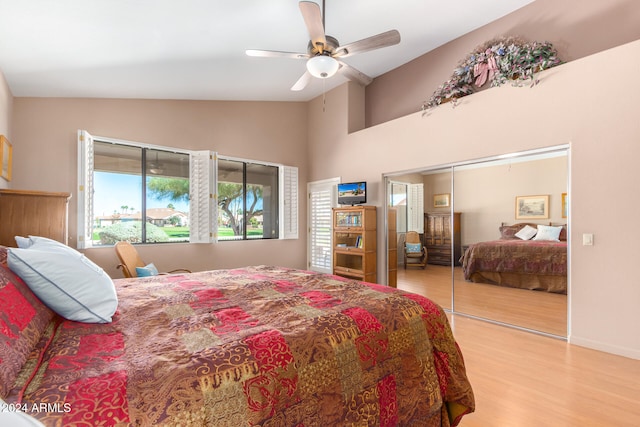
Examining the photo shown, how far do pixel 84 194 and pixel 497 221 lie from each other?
5057 millimetres

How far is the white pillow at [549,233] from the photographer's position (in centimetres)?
336

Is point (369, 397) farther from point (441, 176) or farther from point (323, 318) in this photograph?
point (441, 176)

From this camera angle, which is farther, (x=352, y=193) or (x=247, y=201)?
(x=247, y=201)

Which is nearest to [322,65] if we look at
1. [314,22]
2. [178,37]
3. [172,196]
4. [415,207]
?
[314,22]

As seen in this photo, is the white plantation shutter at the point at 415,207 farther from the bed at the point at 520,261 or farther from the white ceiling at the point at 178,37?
the white ceiling at the point at 178,37

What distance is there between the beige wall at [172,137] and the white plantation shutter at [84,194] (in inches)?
4.8

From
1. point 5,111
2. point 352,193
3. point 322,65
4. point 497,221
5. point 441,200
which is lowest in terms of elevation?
point 497,221

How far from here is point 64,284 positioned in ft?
4.55

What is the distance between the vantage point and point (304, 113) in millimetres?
6168

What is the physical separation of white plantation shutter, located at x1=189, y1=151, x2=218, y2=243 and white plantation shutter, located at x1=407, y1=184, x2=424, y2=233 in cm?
298

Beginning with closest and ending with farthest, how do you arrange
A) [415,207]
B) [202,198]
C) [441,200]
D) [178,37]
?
[178,37] < [441,200] < [415,207] < [202,198]

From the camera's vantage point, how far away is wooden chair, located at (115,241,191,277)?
12.3 ft

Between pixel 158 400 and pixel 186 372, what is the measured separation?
103mm

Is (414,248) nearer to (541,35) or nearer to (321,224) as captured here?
(321,224)
